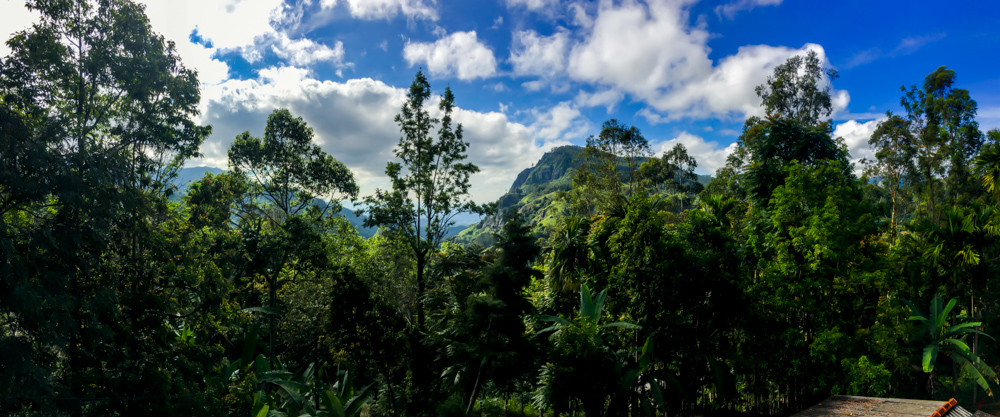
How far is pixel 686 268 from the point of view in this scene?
47.3 feet

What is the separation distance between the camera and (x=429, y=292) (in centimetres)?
1819

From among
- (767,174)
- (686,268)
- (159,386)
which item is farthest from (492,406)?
(767,174)

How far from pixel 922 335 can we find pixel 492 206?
60.5 ft

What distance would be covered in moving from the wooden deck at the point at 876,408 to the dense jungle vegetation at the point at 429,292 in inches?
22.1

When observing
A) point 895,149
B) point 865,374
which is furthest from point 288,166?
point 895,149

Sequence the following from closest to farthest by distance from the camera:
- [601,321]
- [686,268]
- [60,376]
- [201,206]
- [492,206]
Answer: [60,376] < [686,268] < [601,321] < [492,206] < [201,206]

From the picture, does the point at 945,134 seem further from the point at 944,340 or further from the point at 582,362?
the point at 582,362

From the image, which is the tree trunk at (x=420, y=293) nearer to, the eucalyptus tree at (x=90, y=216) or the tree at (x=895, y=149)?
the eucalyptus tree at (x=90, y=216)

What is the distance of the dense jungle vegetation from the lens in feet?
32.2

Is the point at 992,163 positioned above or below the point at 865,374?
above

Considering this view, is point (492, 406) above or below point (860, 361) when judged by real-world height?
below

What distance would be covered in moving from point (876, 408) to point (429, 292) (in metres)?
15.3

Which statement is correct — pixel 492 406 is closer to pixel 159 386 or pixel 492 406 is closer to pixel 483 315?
pixel 483 315

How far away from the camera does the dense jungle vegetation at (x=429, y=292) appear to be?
9805 millimetres
